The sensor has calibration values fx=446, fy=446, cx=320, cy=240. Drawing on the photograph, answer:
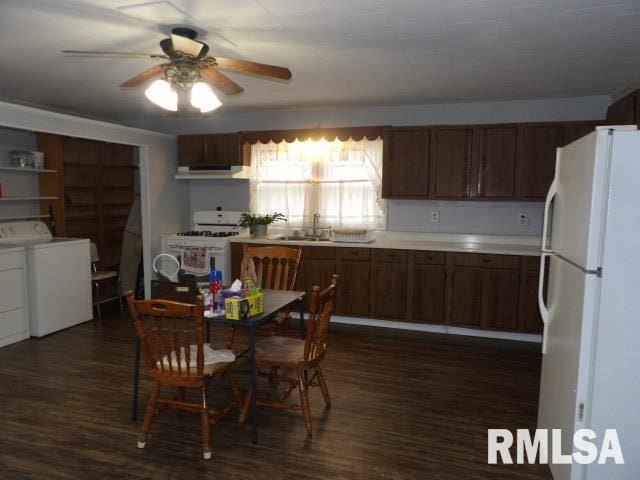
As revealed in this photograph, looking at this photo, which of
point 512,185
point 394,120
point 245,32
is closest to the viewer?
point 245,32

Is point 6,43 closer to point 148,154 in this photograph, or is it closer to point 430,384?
point 148,154

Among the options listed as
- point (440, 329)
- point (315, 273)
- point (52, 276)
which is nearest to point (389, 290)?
point (440, 329)

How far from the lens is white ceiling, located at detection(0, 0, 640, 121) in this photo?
2.42 metres

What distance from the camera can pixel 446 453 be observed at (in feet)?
8.17

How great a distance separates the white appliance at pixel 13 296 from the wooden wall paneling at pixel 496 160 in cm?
459

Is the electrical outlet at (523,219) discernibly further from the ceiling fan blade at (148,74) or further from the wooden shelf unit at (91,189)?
Result: the wooden shelf unit at (91,189)

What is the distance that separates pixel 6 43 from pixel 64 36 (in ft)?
1.66

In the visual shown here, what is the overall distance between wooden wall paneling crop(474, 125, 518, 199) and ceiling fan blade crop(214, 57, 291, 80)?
Answer: 2.73m

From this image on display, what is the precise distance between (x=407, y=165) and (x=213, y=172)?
2354 millimetres

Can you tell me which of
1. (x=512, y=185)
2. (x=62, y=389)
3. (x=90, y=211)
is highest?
(x=512, y=185)

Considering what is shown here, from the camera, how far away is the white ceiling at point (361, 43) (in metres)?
2.42

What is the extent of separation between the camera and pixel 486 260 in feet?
14.4

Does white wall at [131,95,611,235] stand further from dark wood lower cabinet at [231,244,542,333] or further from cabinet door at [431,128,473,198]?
dark wood lower cabinet at [231,244,542,333]

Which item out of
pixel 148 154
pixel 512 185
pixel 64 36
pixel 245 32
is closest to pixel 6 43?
pixel 64 36
